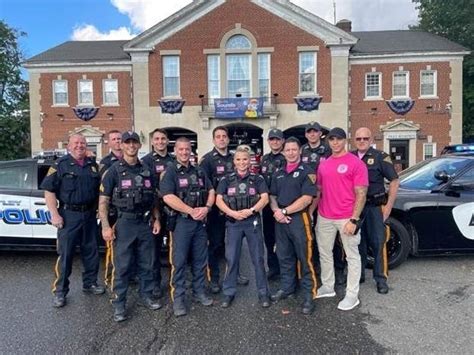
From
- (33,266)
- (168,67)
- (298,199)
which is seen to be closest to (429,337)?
(298,199)

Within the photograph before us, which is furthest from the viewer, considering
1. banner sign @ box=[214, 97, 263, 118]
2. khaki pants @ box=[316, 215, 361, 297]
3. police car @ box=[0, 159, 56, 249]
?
banner sign @ box=[214, 97, 263, 118]

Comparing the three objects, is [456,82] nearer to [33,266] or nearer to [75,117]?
[75,117]

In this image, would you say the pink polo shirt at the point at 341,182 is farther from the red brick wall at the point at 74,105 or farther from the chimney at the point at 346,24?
the chimney at the point at 346,24

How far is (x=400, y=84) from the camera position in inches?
873

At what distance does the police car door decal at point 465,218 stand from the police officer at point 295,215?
240 centimetres

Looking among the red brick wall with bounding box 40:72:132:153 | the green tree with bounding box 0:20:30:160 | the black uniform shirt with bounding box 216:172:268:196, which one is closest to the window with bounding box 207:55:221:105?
the red brick wall with bounding box 40:72:132:153

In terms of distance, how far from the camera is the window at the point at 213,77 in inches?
874

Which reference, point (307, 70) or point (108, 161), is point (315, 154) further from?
point (307, 70)

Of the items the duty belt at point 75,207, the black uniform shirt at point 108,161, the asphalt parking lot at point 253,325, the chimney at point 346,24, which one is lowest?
the asphalt parking lot at point 253,325

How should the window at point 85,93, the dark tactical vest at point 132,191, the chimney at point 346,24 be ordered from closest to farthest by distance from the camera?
the dark tactical vest at point 132,191 → the window at point 85,93 → the chimney at point 346,24

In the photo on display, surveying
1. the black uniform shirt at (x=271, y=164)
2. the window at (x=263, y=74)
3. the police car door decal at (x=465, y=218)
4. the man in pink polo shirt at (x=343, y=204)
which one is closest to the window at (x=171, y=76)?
the window at (x=263, y=74)

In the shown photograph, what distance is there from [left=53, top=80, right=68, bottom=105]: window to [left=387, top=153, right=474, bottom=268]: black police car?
21.3 metres

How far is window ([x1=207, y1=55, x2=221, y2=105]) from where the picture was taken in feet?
72.8

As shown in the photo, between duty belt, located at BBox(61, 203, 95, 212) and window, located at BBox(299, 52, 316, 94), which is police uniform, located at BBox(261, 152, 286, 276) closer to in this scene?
duty belt, located at BBox(61, 203, 95, 212)
